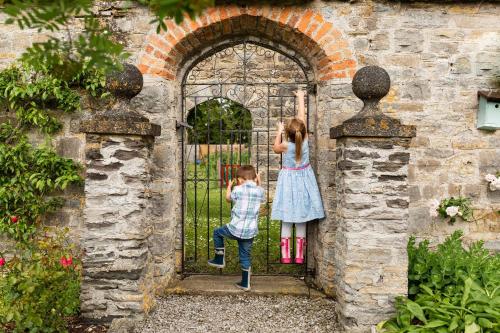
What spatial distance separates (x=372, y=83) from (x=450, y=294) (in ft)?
5.85

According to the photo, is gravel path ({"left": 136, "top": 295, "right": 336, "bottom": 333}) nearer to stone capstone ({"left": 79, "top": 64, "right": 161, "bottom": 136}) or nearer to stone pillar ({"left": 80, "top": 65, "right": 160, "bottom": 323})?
stone pillar ({"left": 80, "top": 65, "right": 160, "bottom": 323})

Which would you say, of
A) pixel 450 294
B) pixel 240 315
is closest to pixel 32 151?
pixel 240 315

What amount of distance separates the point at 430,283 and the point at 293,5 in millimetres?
2867

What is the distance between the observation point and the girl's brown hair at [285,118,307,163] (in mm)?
4242

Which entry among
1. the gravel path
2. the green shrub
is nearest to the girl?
the gravel path

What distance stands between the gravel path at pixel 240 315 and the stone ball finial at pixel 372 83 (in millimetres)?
2015

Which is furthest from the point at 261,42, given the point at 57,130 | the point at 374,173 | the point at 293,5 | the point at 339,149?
the point at 57,130

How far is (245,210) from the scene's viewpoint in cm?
437

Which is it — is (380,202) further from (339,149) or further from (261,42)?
(261,42)

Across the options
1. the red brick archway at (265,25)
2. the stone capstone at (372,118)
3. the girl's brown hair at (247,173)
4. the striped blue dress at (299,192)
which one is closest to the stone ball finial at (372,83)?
the stone capstone at (372,118)

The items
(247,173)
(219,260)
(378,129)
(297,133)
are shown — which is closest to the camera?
(378,129)

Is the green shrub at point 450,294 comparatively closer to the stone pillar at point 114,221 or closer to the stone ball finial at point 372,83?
the stone ball finial at point 372,83

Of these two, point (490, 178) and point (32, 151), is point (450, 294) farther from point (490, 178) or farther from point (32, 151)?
point (32, 151)

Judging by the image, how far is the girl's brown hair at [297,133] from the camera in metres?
4.24
